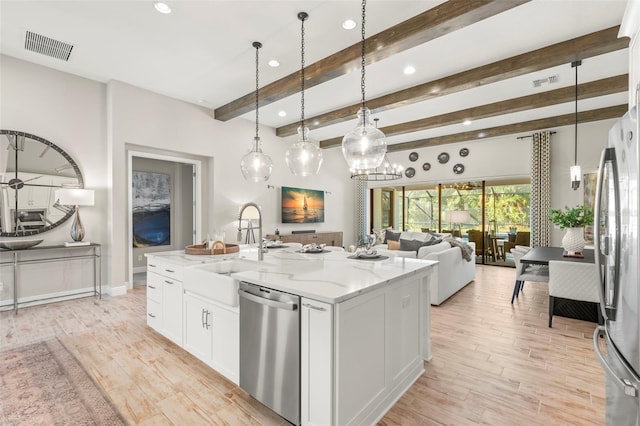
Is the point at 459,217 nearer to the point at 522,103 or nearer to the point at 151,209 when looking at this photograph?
the point at 522,103

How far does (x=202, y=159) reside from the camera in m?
6.18

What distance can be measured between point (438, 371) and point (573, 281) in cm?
210

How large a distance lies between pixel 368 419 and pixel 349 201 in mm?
8079

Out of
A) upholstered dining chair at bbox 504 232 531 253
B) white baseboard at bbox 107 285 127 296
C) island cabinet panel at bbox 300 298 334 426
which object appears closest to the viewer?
island cabinet panel at bbox 300 298 334 426

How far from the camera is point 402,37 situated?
3.09 metres

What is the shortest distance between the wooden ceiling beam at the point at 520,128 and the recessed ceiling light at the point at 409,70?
3867mm

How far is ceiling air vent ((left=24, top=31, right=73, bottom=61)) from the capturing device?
141 inches

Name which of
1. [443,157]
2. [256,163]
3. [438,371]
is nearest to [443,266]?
[438,371]

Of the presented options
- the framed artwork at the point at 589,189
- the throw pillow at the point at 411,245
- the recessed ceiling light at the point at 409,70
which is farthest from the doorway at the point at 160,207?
the framed artwork at the point at 589,189

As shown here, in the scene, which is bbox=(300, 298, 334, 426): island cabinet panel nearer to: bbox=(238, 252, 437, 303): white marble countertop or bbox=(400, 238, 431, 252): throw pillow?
bbox=(238, 252, 437, 303): white marble countertop

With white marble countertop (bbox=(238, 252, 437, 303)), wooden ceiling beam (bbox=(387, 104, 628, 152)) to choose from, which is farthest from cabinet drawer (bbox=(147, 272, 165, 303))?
wooden ceiling beam (bbox=(387, 104, 628, 152))

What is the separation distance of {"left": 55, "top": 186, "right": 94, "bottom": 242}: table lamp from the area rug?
201 cm

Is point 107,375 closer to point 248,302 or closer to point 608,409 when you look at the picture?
point 248,302

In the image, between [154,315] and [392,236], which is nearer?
[154,315]
